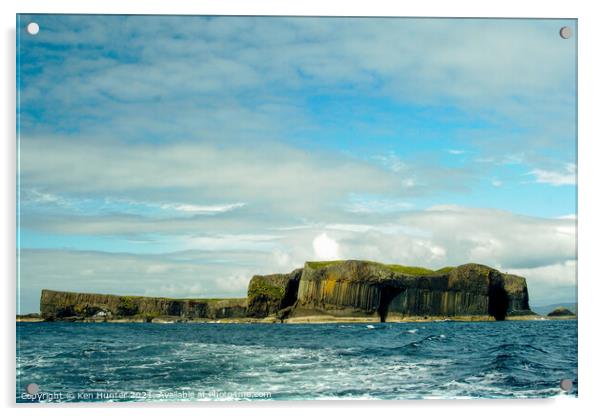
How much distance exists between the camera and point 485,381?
41.1 ft

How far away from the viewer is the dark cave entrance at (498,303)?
35.8 m

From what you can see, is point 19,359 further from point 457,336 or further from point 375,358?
point 457,336

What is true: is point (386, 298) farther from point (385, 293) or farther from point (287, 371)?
point (287, 371)

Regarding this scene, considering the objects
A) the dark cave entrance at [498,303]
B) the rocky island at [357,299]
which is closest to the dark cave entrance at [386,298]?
the rocky island at [357,299]

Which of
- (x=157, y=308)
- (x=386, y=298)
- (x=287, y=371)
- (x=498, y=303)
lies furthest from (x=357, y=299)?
(x=287, y=371)

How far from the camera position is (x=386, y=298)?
4503 cm

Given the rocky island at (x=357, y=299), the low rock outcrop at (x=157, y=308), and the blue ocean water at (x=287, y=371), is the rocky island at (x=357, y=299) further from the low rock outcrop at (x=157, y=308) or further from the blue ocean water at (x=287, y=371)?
the blue ocean water at (x=287, y=371)

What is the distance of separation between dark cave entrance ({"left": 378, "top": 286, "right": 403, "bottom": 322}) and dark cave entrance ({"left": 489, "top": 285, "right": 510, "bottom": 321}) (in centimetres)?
650

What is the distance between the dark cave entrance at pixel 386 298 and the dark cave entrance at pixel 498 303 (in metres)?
6.50

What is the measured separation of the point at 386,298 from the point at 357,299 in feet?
10.3

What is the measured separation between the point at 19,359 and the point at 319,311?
37251 millimetres

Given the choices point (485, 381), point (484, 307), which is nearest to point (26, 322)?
point (485, 381)

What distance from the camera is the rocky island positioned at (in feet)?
117

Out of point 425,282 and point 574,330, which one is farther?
point 425,282
